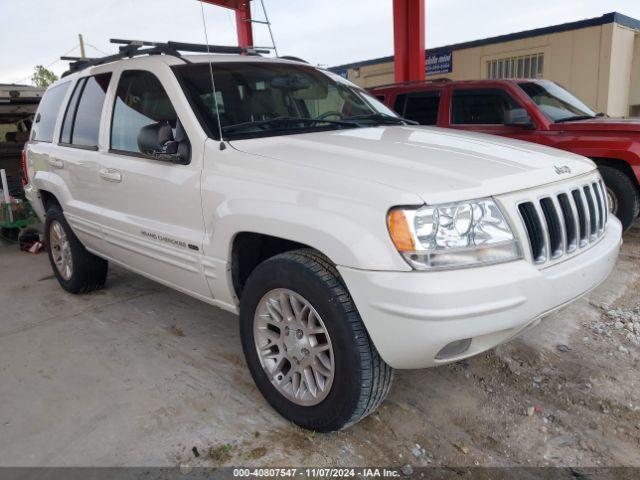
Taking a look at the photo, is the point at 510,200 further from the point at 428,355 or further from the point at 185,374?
the point at 185,374

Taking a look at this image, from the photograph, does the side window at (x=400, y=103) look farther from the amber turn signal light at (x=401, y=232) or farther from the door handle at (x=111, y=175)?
the amber turn signal light at (x=401, y=232)

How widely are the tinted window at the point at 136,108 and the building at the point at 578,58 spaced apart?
12352 mm

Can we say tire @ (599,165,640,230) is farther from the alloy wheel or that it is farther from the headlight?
the alloy wheel

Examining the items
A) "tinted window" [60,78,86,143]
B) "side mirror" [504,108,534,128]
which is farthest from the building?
"tinted window" [60,78,86,143]

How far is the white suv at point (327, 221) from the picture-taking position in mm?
2033

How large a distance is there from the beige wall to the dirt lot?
10618 millimetres

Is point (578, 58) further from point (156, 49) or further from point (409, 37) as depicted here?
point (156, 49)

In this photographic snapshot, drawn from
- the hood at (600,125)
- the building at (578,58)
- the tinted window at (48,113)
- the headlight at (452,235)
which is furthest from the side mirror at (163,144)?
the building at (578,58)

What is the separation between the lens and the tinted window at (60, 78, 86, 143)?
412cm

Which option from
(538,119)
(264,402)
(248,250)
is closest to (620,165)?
(538,119)

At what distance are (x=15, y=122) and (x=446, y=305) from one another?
887 centimetres

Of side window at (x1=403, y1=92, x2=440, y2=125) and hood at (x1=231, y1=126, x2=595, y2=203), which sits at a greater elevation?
side window at (x1=403, y1=92, x2=440, y2=125)

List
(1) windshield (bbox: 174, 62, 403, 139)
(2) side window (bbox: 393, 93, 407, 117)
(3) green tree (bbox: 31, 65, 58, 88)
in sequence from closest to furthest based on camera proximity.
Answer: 1. (1) windshield (bbox: 174, 62, 403, 139)
2. (2) side window (bbox: 393, 93, 407, 117)
3. (3) green tree (bbox: 31, 65, 58, 88)

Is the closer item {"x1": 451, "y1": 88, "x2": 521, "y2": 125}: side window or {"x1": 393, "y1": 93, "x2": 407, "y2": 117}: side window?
{"x1": 451, "y1": 88, "x2": 521, "y2": 125}: side window
